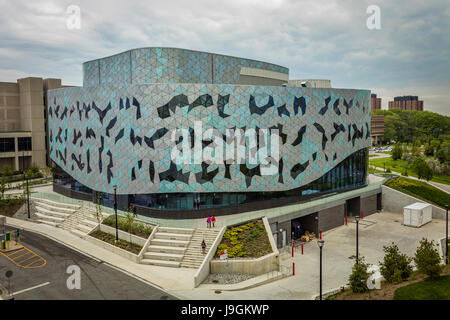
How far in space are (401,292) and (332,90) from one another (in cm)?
3046

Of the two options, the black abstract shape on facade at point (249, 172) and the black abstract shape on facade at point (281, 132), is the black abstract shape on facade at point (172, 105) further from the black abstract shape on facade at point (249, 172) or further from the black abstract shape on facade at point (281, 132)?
the black abstract shape on facade at point (281, 132)

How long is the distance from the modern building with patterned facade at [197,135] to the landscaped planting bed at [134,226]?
10.8 ft

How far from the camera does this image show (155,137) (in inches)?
1507

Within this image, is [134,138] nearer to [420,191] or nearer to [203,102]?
[203,102]

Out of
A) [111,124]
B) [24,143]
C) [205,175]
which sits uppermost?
[111,124]

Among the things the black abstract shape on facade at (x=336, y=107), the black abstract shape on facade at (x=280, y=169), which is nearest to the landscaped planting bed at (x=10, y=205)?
the black abstract shape on facade at (x=280, y=169)

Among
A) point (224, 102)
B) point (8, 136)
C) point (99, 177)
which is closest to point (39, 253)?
point (99, 177)

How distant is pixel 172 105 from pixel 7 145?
51.1m

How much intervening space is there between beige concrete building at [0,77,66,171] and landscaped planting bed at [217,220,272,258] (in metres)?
58.4

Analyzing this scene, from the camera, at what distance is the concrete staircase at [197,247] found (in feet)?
97.9

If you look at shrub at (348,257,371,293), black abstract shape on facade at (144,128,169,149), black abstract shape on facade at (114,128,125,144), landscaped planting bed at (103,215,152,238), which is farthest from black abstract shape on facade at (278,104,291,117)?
shrub at (348,257,371,293)

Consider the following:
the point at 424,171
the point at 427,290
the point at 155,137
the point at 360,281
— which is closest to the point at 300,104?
the point at 155,137

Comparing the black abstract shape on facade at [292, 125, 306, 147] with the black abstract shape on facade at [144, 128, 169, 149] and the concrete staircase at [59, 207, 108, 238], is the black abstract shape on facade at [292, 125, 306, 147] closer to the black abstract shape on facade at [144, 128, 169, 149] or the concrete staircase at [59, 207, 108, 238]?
the black abstract shape on facade at [144, 128, 169, 149]

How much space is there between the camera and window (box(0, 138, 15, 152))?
7119 cm
